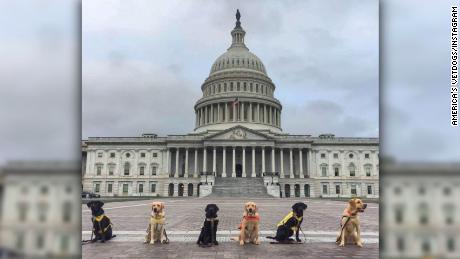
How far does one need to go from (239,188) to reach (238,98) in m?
32.3

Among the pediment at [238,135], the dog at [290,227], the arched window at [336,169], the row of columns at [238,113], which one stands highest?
the row of columns at [238,113]

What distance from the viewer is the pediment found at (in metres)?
82.4

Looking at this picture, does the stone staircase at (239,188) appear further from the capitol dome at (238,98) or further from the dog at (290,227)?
the dog at (290,227)

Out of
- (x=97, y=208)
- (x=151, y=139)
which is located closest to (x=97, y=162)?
(x=151, y=139)

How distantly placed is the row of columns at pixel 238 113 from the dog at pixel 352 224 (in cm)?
8329

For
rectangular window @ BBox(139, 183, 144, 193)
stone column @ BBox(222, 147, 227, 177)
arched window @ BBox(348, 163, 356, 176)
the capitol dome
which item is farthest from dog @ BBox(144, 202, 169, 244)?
arched window @ BBox(348, 163, 356, 176)

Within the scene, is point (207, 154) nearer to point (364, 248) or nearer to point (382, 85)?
point (364, 248)

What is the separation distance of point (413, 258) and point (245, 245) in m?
8.39

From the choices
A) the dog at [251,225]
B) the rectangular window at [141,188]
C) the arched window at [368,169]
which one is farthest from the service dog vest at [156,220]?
the arched window at [368,169]

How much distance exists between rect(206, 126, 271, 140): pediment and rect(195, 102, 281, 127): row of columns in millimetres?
11338

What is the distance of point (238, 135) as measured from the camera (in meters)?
82.6

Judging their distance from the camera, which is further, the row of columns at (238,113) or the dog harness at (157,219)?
the row of columns at (238,113)

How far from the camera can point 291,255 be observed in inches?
353

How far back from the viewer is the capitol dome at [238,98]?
310 feet
